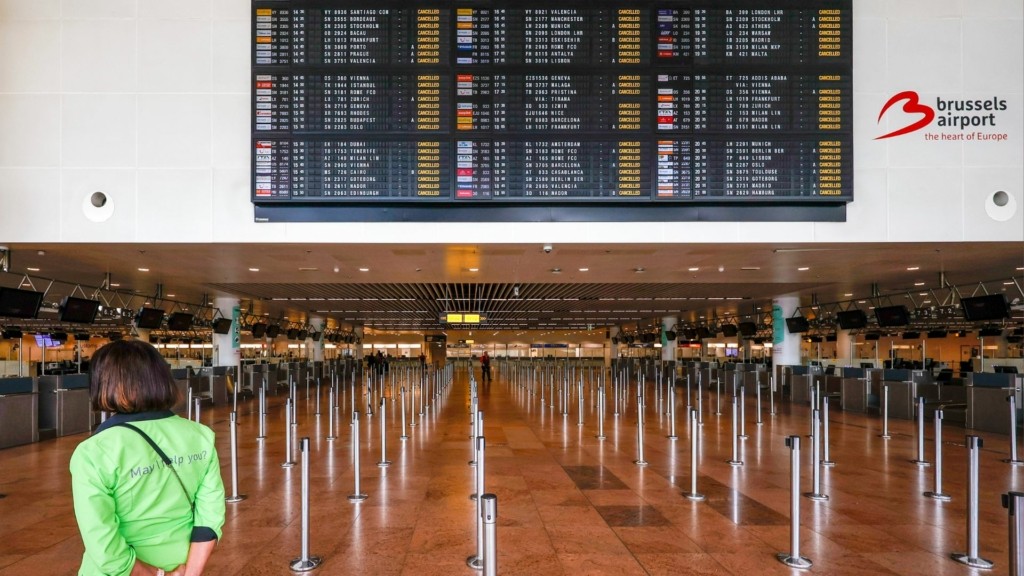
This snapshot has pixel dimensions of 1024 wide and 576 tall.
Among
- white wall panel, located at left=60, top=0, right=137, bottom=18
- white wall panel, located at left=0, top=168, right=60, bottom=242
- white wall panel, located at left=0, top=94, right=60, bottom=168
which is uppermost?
white wall panel, located at left=60, top=0, right=137, bottom=18

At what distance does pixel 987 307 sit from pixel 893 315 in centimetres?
361

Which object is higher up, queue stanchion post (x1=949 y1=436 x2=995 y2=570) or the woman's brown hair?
the woman's brown hair

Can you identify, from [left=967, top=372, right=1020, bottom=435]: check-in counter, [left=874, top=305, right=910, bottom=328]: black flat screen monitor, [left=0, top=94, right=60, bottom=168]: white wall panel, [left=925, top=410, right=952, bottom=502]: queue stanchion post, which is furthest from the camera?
[left=874, top=305, right=910, bottom=328]: black flat screen monitor

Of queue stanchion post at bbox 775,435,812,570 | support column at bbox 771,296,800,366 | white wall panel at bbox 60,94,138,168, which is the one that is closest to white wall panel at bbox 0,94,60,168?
white wall panel at bbox 60,94,138,168

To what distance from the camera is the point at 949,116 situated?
784 centimetres

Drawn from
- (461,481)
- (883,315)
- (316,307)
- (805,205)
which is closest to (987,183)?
(805,205)

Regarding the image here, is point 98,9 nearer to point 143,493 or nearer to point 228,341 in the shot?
point 143,493

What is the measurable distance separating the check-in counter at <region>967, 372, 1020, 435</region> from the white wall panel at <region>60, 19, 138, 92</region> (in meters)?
16.6

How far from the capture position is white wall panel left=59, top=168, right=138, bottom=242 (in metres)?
7.70

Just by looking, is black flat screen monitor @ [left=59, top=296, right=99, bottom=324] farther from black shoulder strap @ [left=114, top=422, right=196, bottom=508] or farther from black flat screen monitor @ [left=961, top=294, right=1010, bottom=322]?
black flat screen monitor @ [left=961, top=294, right=1010, bottom=322]

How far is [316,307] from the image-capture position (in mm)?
27047

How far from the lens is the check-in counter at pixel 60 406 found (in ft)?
41.8

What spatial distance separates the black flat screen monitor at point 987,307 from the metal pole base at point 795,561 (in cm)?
966

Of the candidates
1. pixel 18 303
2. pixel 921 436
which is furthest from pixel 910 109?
pixel 18 303
